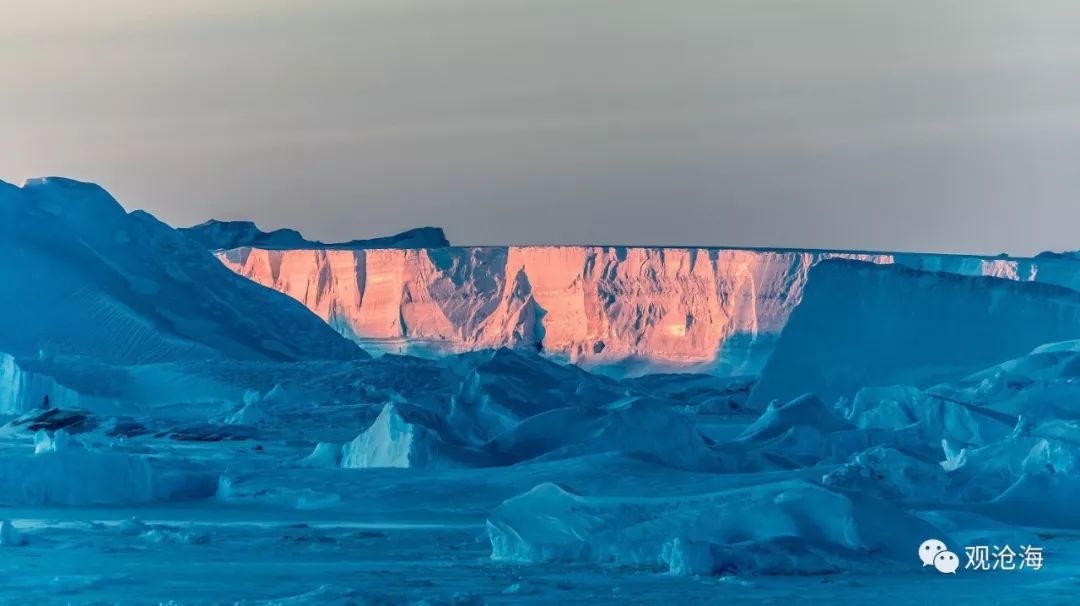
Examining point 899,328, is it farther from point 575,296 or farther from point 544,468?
point 575,296

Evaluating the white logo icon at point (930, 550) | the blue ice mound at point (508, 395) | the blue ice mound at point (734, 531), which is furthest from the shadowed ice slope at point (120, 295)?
the white logo icon at point (930, 550)

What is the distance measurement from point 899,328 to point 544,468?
14.9 meters

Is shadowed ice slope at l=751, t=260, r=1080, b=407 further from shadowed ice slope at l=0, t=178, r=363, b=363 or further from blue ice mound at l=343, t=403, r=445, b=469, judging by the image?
blue ice mound at l=343, t=403, r=445, b=469

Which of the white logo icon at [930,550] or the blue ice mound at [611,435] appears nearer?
the white logo icon at [930,550]

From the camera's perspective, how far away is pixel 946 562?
1088cm

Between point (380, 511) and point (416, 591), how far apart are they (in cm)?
437

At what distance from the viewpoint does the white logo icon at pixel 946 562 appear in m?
10.8

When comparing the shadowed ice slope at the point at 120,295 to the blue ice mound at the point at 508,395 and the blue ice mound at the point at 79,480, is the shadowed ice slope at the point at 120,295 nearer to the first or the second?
the blue ice mound at the point at 508,395

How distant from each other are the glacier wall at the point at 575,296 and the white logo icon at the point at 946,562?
1079 inches

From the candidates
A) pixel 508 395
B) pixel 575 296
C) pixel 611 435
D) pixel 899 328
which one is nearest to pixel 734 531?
pixel 611 435

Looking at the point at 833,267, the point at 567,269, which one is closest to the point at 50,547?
the point at 833,267

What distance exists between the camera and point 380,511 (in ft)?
46.8

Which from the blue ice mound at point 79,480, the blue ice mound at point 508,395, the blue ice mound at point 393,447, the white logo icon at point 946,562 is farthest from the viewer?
the blue ice mound at point 508,395

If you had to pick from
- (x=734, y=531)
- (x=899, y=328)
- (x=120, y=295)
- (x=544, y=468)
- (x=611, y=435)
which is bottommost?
(x=734, y=531)
